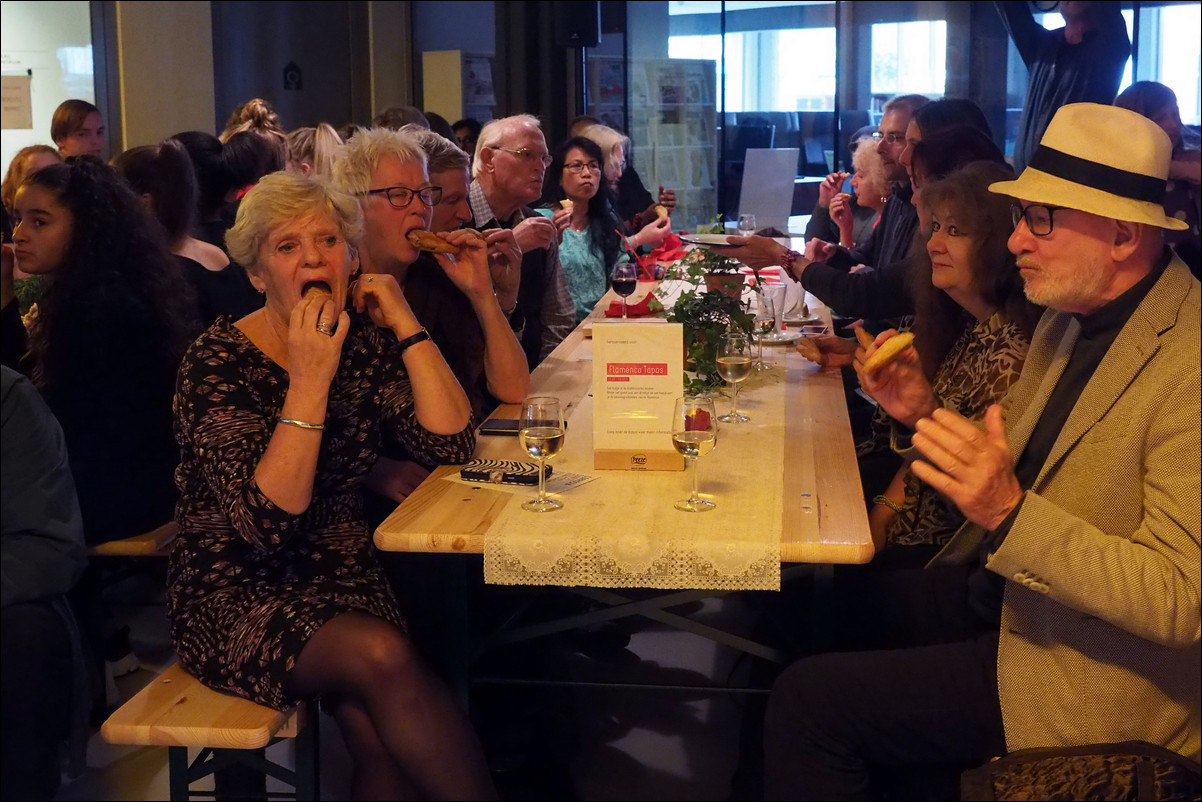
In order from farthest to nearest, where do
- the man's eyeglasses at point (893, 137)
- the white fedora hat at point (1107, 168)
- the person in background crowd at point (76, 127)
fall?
the person in background crowd at point (76, 127) < the man's eyeglasses at point (893, 137) < the white fedora hat at point (1107, 168)

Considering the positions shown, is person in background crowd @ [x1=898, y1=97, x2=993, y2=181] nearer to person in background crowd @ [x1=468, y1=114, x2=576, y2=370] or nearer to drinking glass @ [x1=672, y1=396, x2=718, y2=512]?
person in background crowd @ [x1=468, y1=114, x2=576, y2=370]

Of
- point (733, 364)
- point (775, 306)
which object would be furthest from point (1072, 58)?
point (733, 364)

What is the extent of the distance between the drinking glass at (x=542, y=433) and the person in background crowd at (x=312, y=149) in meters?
2.51

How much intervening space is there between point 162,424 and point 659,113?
7708 mm

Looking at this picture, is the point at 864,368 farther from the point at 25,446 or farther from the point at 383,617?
the point at 25,446

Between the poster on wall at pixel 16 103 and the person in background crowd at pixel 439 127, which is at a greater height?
the poster on wall at pixel 16 103

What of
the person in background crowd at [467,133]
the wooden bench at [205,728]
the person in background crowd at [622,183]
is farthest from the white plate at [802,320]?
the person in background crowd at [467,133]

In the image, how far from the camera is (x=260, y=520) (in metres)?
2.12

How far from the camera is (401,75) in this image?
10375 mm

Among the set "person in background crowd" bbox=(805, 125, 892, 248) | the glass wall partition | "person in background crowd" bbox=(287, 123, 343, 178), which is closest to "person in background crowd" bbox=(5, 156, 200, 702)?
"person in background crowd" bbox=(287, 123, 343, 178)

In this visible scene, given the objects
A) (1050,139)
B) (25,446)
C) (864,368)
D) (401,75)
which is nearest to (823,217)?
(864,368)

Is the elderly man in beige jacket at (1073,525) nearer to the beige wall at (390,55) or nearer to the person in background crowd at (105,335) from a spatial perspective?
the person in background crowd at (105,335)

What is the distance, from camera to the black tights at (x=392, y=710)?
2.05 m

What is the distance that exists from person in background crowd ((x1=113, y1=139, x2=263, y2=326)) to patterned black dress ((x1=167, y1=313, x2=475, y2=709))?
1594 millimetres
